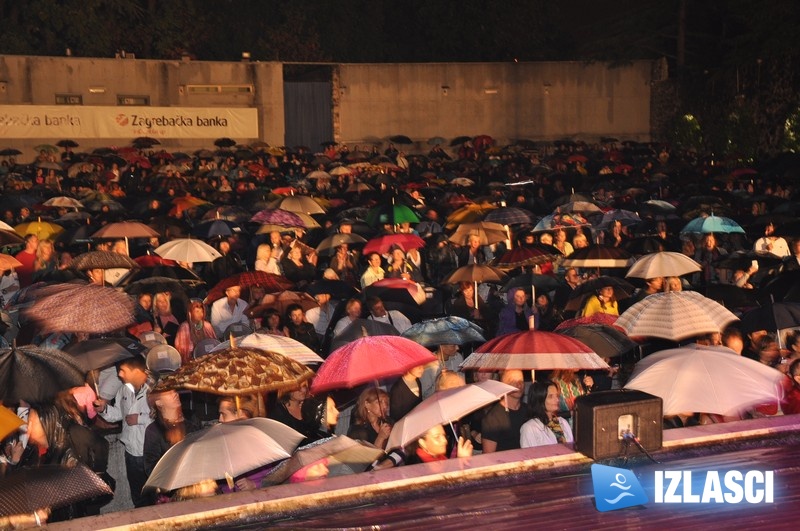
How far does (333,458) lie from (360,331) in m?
2.93

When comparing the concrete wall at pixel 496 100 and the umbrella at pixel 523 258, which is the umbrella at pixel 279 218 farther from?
the concrete wall at pixel 496 100

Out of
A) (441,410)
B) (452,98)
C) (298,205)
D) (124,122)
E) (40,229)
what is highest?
(452,98)

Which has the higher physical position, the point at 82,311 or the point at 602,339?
the point at 82,311

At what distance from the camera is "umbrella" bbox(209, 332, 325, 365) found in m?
9.45

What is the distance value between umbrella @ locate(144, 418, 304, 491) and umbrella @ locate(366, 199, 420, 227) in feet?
33.5

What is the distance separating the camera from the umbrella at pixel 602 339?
9.53 meters

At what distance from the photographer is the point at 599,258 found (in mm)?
13367

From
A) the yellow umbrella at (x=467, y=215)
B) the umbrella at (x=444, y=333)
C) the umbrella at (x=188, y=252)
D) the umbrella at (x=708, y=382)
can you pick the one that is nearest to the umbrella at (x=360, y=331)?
the umbrella at (x=444, y=333)

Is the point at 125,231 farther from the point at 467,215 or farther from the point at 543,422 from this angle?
the point at 543,422

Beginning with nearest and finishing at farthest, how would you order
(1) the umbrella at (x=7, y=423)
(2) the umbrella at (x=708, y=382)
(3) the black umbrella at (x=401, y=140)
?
(1) the umbrella at (x=7, y=423) < (2) the umbrella at (x=708, y=382) < (3) the black umbrella at (x=401, y=140)

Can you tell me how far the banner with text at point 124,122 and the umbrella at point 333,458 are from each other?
32.4 meters

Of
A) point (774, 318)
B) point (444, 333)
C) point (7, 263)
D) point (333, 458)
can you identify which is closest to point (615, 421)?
point (333, 458)

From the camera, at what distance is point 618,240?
53.8ft

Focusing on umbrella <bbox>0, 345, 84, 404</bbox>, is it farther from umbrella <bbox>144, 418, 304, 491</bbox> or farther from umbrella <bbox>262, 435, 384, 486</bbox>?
umbrella <bbox>262, 435, 384, 486</bbox>
